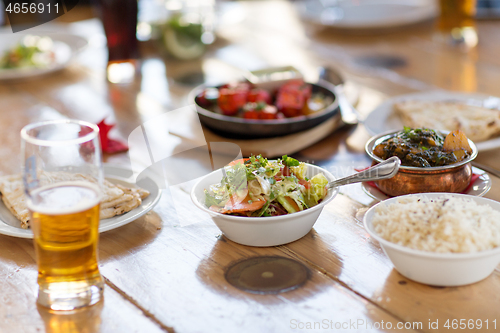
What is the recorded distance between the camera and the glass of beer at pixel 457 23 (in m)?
2.51

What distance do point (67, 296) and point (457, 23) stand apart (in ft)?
7.83

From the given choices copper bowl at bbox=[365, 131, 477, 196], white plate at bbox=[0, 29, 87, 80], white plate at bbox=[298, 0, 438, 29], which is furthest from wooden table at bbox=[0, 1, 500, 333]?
white plate at bbox=[298, 0, 438, 29]

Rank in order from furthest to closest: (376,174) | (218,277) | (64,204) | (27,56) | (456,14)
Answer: (456,14)
(27,56)
(376,174)
(218,277)
(64,204)

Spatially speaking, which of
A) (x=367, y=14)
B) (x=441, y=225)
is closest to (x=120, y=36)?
(x=367, y=14)

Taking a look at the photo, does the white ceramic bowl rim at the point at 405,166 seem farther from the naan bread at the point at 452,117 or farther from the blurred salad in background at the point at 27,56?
the blurred salad in background at the point at 27,56

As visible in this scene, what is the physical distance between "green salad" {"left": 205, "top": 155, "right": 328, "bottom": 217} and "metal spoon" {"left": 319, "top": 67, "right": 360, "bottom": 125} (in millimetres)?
624

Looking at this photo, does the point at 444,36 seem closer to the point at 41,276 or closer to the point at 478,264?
the point at 478,264

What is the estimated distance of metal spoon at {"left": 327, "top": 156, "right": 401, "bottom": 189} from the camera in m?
1.06

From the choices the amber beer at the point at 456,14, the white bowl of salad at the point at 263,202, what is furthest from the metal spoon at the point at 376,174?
the amber beer at the point at 456,14

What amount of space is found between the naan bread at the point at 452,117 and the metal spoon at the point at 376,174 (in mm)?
453

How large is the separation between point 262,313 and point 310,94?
1058mm

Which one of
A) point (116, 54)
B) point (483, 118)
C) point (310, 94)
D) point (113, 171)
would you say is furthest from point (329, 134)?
point (116, 54)

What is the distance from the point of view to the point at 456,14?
255 centimetres

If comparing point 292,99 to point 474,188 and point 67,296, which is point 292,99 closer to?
point 474,188
